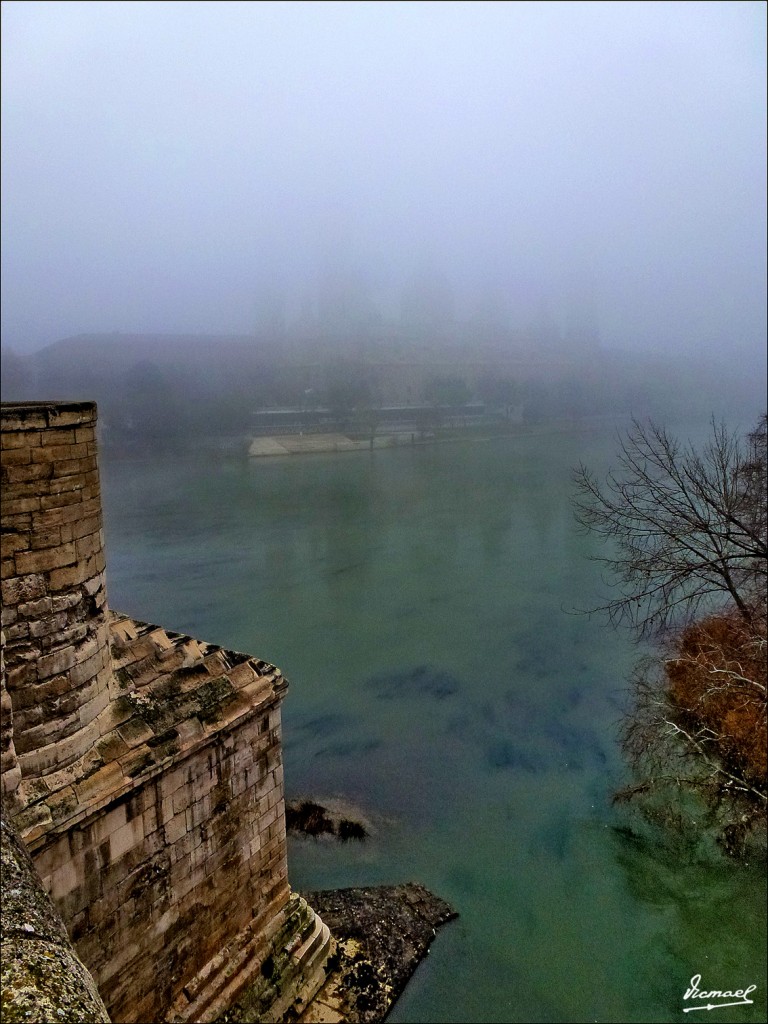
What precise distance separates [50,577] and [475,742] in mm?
8826

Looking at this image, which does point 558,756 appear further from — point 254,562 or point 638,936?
point 254,562

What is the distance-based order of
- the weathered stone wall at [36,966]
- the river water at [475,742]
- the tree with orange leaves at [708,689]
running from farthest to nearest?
the tree with orange leaves at [708,689] < the river water at [475,742] < the weathered stone wall at [36,966]

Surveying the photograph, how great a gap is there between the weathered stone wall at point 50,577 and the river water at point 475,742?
→ 14.7 ft

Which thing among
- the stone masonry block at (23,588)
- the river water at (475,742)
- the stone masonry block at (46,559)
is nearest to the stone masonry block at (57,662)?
the stone masonry block at (23,588)

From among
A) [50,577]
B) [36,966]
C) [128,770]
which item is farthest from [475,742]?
[36,966]

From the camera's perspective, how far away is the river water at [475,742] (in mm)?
6660

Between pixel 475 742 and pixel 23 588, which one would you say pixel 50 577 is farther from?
pixel 475 742

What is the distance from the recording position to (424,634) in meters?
15.8

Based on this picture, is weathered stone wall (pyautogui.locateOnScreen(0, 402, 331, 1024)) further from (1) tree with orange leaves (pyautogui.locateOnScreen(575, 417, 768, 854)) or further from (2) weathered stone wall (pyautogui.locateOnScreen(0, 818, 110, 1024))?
(1) tree with orange leaves (pyautogui.locateOnScreen(575, 417, 768, 854))

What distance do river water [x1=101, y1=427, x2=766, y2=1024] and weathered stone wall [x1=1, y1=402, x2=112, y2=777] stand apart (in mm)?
4479

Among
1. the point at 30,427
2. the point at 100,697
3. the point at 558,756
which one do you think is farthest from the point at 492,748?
the point at 30,427

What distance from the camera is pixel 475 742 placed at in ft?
35.8

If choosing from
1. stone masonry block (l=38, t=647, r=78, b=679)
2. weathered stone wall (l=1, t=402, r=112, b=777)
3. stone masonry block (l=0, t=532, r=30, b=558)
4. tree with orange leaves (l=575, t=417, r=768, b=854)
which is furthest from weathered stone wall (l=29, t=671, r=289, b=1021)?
tree with orange leaves (l=575, t=417, r=768, b=854)

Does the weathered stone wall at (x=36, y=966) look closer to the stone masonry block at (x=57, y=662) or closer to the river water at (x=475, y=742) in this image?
the stone masonry block at (x=57, y=662)
